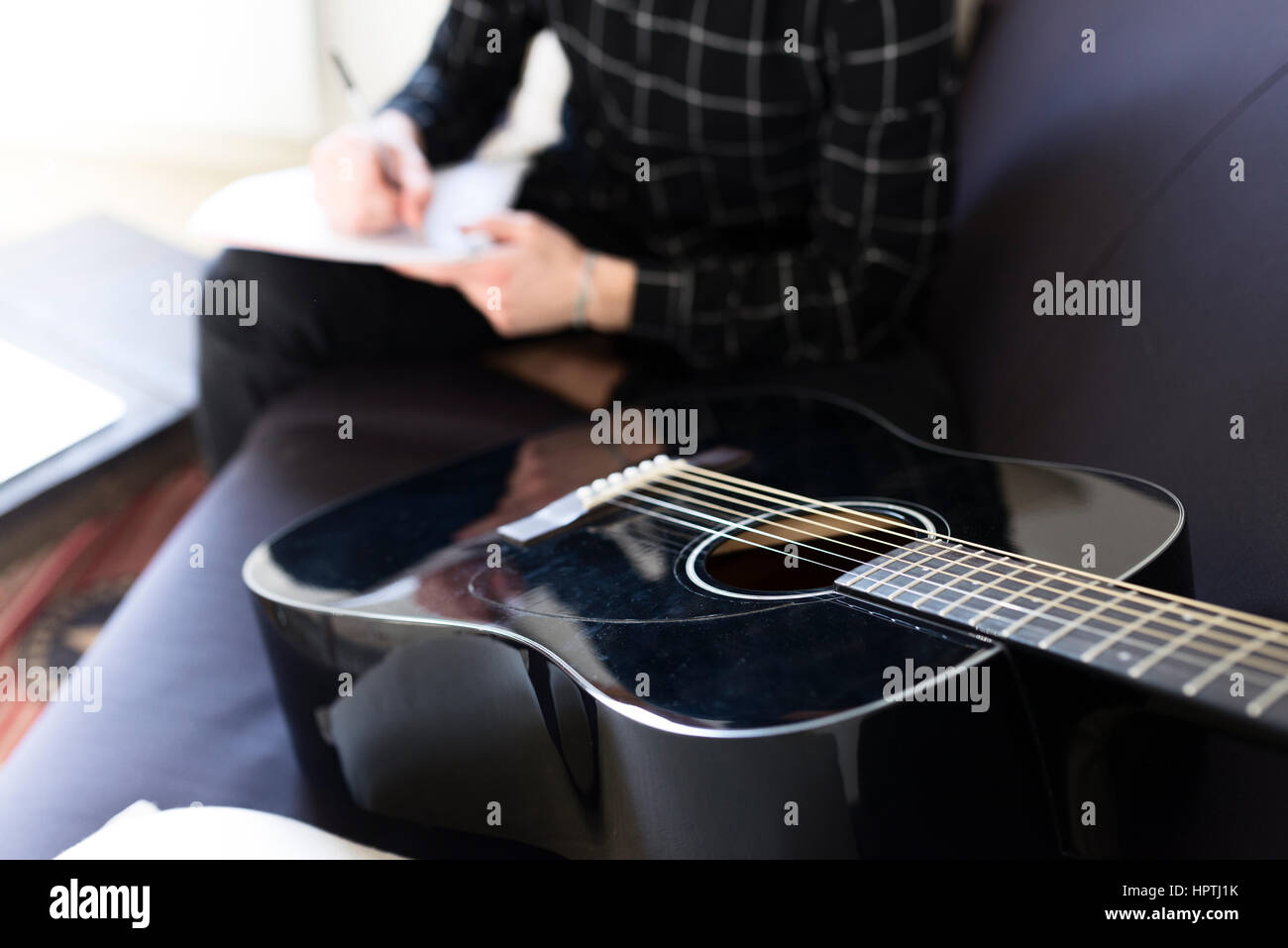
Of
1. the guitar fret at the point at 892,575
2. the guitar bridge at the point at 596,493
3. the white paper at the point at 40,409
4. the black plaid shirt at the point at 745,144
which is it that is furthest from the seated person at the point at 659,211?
the guitar fret at the point at 892,575

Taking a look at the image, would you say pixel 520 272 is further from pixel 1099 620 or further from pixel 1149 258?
pixel 1099 620

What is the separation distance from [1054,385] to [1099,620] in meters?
0.41

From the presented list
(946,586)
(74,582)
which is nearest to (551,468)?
(946,586)

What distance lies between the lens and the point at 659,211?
3.72 feet

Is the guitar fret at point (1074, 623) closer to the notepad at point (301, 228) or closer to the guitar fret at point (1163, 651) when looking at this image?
the guitar fret at point (1163, 651)

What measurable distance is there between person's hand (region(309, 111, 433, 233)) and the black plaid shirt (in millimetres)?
139

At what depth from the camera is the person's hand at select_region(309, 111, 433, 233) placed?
90cm

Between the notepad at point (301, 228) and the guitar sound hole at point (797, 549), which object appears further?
the notepad at point (301, 228)

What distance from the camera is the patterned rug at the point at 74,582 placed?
45.1 inches

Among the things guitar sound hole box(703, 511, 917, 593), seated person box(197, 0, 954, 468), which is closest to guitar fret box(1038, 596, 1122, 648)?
guitar sound hole box(703, 511, 917, 593)

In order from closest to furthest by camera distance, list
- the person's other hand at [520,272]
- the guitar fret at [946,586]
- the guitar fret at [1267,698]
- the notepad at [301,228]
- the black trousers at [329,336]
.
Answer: the guitar fret at [1267,698] < the guitar fret at [946,586] < the notepad at [301,228] < the person's other hand at [520,272] < the black trousers at [329,336]

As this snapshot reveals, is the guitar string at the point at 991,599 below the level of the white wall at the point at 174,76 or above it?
below

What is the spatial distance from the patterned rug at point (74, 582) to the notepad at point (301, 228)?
0.53 metres
